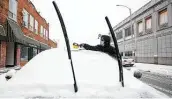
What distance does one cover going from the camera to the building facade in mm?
27875

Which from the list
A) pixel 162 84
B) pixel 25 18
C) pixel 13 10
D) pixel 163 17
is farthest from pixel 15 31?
pixel 163 17

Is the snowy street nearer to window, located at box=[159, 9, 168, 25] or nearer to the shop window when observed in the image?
window, located at box=[159, 9, 168, 25]

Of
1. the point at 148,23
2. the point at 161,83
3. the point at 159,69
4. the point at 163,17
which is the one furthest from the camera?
Answer: the point at 148,23

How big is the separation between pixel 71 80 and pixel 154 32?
2980 cm

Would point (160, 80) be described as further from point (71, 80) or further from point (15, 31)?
point (15, 31)

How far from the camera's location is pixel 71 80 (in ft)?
12.8

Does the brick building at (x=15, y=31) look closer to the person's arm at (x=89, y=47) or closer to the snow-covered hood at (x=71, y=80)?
the person's arm at (x=89, y=47)

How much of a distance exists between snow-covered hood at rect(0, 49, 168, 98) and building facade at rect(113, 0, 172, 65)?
24.5 metres

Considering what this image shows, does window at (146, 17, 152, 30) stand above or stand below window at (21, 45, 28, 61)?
above

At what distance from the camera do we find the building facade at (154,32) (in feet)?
91.5

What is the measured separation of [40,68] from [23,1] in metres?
22.1

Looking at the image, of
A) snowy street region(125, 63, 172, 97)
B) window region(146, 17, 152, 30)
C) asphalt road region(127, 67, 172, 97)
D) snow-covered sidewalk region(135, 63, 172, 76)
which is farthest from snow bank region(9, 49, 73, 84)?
window region(146, 17, 152, 30)

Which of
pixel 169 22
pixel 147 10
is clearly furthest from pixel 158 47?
pixel 147 10

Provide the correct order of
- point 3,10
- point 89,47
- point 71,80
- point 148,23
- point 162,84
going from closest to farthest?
1. point 71,80
2. point 89,47
3. point 162,84
4. point 3,10
5. point 148,23
